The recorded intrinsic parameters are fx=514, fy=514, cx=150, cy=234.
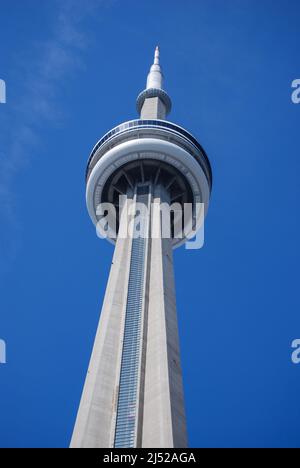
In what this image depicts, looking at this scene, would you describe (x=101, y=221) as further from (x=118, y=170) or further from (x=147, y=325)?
(x=147, y=325)

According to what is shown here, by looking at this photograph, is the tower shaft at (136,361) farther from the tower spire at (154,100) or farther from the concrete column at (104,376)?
the tower spire at (154,100)

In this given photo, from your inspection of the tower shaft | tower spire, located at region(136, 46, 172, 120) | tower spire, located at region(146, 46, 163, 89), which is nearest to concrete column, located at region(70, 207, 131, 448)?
the tower shaft

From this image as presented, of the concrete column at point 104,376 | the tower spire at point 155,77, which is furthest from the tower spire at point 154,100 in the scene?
the concrete column at point 104,376

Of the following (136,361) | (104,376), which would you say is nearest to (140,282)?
(136,361)

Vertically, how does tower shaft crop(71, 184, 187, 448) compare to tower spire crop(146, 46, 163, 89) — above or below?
below

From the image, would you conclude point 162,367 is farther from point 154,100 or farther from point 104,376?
point 154,100

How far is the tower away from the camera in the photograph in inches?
982

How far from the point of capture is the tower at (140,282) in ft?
81.8

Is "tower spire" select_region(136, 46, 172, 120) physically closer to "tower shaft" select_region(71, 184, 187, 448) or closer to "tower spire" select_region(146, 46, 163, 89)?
"tower spire" select_region(146, 46, 163, 89)

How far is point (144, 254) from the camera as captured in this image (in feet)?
121

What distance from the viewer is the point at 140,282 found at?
34312 millimetres

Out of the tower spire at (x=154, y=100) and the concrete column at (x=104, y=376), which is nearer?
the concrete column at (x=104, y=376)

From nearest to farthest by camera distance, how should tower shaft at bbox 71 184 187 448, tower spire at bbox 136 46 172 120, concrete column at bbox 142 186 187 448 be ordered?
concrete column at bbox 142 186 187 448 → tower shaft at bbox 71 184 187 448 → tower spire at bbox 136 46 172 120

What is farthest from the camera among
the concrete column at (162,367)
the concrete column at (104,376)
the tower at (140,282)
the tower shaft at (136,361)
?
the tower at (140,282)
